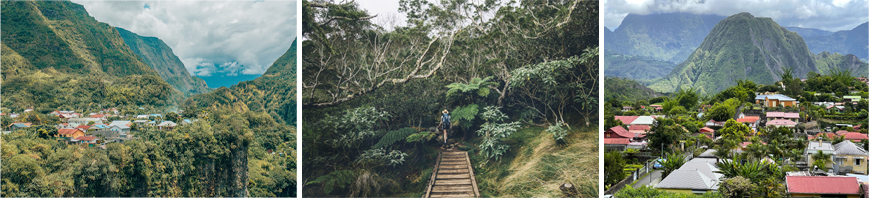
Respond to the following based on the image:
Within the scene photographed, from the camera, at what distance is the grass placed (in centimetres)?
430

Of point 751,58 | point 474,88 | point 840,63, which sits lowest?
point 474,88

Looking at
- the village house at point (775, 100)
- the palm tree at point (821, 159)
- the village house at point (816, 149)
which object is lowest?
the palm tree at point (821, 159)

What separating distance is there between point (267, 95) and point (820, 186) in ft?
24.1

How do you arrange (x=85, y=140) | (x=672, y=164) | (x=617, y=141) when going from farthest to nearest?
(x=617, y=141) < (x=672, y=164) < (x=85, y=140)

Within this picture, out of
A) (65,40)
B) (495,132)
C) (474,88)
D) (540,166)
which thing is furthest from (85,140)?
(540,166)

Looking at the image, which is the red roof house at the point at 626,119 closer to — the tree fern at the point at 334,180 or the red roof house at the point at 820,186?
the red roof house at the point at 820,186

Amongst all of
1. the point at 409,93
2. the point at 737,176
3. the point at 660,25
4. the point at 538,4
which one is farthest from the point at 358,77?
the point at 660,25

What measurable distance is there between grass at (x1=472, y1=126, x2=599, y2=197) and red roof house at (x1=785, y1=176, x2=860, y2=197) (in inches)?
102

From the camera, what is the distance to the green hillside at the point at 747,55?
17.7ft

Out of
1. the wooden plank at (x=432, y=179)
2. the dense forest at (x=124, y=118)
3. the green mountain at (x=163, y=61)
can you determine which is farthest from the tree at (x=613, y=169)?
the green mountain at (x=163, y=61)

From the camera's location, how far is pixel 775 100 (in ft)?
17.8

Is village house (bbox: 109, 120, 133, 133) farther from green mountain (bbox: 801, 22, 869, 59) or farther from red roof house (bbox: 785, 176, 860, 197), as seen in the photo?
green mountain (bbox: 801, 22, 869, 59)

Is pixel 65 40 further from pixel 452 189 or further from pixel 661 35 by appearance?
pixel 661 35

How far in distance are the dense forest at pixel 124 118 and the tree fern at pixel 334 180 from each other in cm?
141
